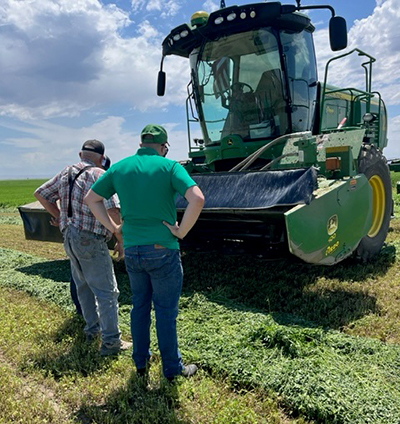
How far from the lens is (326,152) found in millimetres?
4215

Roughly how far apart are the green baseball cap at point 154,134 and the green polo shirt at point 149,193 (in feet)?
0.36

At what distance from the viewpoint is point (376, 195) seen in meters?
5.12

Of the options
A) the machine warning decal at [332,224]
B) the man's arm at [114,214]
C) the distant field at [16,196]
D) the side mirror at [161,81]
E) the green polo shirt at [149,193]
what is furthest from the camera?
the distant field at [16,196]

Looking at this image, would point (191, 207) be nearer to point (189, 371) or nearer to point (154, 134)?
point (154, 134)

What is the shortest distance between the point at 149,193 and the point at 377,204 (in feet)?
12.3

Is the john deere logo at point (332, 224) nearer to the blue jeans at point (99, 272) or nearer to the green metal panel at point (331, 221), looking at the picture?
the green metal panel at point (331, 221)

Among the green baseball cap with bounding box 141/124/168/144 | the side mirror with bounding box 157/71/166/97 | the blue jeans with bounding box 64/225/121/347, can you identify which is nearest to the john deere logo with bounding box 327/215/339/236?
the green baseball cap with bounding box 141/124/168/144

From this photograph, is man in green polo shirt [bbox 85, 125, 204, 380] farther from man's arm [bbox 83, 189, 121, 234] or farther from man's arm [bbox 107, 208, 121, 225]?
man's arm [bbox 107, 208, 121, 225]

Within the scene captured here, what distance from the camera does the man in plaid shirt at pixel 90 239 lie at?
3010 millimetres

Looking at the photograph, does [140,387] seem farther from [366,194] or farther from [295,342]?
[366,194]

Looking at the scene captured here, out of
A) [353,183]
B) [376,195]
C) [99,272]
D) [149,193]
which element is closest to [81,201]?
[99,272]

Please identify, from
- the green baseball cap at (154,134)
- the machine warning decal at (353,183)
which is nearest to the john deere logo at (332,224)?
the machine warning decal at (353,183)

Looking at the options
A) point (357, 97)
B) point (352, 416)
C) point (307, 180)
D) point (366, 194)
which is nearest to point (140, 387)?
point (352, 416)

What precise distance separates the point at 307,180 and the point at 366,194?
0.97 meters
